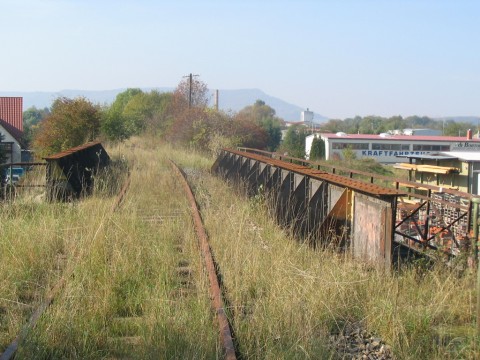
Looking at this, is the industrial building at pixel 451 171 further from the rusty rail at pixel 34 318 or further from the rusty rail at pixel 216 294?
the rusty rail at pixel 34 318

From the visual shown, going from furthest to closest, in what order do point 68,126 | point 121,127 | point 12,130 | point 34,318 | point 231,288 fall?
point 12,130 < point 121,127 < point 68,126 < point 231,288 < point 34,318

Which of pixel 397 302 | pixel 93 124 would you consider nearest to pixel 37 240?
pixel 397 302

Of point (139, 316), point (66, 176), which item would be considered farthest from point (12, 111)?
point (139, 316)

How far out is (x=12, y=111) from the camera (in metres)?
71.1

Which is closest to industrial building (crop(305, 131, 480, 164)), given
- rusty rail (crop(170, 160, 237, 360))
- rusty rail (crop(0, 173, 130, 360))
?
rusty rail (crop(170, 160, 237, 360))

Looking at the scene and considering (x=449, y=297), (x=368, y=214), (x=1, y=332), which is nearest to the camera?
(x=1, y=332)

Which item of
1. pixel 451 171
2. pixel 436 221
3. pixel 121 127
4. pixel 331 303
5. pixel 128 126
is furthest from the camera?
pixel 128 126

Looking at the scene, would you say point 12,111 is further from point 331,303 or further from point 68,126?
point 331,303

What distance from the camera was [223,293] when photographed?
538 centimetres

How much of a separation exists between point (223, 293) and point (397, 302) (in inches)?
62.5

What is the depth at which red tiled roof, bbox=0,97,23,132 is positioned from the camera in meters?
70.1

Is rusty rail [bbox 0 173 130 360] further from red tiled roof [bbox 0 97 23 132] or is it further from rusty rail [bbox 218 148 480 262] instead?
red tiled roof [bbox 0 97 23 132]

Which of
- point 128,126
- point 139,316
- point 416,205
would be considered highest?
point 128,126

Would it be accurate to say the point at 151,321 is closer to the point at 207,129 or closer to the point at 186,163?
the point at 186,163
